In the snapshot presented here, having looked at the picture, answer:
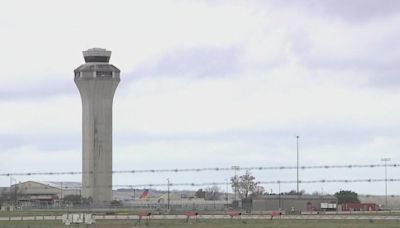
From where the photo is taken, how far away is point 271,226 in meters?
77.7

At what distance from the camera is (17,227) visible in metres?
78.1

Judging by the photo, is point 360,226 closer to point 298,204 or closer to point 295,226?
point 295,226

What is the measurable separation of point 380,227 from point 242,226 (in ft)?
39.5

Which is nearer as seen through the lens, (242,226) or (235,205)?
(242,226)

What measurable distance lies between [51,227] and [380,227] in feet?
98.7

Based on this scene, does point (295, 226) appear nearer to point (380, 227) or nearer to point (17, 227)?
point (380, 227)

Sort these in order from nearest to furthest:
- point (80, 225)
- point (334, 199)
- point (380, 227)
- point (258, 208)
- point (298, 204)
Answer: point (380, 227), point (80, 225), point (258, 208), point (298, 204), point (334, 199)

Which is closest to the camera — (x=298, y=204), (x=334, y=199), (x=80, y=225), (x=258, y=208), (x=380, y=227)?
(x=380, y=227)

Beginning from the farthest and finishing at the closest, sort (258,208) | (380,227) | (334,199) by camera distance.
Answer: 1. (334,199)
2. (258,208)
3. (380,227)

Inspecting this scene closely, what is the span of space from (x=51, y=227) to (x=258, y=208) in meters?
90.7

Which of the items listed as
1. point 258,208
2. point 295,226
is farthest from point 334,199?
point 295,226

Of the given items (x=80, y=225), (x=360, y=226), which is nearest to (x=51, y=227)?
(x=80, y=225)

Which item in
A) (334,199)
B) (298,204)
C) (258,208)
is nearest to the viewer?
(258,208)

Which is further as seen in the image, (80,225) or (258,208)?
(258,208)
